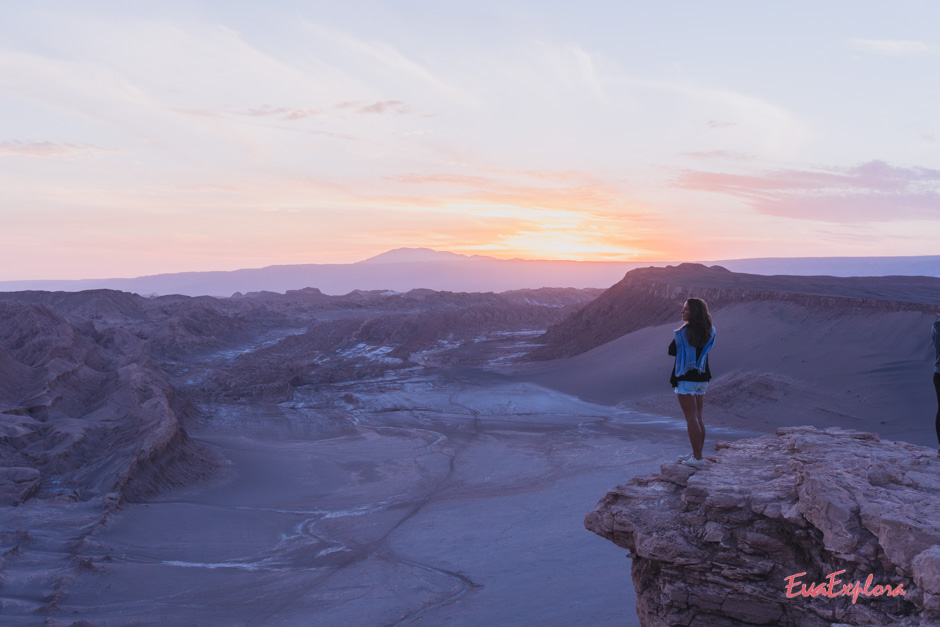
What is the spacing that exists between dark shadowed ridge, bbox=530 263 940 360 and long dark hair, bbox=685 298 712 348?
62.1 feet

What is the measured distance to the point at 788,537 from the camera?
12.0 feet

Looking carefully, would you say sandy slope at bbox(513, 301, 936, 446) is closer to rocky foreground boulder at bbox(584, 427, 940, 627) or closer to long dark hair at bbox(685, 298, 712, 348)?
long dark hair at bbox(685, 298, 712, 348)

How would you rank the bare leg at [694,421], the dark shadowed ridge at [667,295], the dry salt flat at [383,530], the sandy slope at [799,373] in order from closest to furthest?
1. the bare leg at [694,421]
2. the dry salt flat at [383,530]
3. the sandy slope at [799,373]
4. the dark shadowed ridge at [667,295]

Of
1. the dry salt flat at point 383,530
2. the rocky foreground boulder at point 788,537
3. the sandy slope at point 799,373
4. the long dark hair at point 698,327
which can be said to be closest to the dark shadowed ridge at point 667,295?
the sandy slope at point 799,373

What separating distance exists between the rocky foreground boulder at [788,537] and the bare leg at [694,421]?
10.0 inches

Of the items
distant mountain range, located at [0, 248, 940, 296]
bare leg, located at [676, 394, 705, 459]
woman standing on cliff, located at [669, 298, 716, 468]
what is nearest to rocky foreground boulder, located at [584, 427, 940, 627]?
bare leg, located at [676, 394, 705, 459]

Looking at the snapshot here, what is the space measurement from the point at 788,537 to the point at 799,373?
50.0 ft

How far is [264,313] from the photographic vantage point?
1955 inches

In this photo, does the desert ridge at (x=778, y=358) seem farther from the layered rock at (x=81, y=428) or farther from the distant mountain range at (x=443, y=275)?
the distant mountain range at (x=443, y=275)

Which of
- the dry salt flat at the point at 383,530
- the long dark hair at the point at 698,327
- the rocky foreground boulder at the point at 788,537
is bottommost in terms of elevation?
the dry salt flat at the point at 383,530

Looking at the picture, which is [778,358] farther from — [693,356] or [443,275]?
[443,275]

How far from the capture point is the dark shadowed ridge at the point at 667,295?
24.9 meters

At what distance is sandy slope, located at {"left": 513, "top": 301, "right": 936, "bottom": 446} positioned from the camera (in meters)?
14.9

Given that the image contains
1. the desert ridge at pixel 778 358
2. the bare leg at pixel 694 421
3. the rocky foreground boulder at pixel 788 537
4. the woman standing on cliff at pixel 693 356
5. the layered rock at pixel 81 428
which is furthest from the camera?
the desert ridge at pixel 778 358
